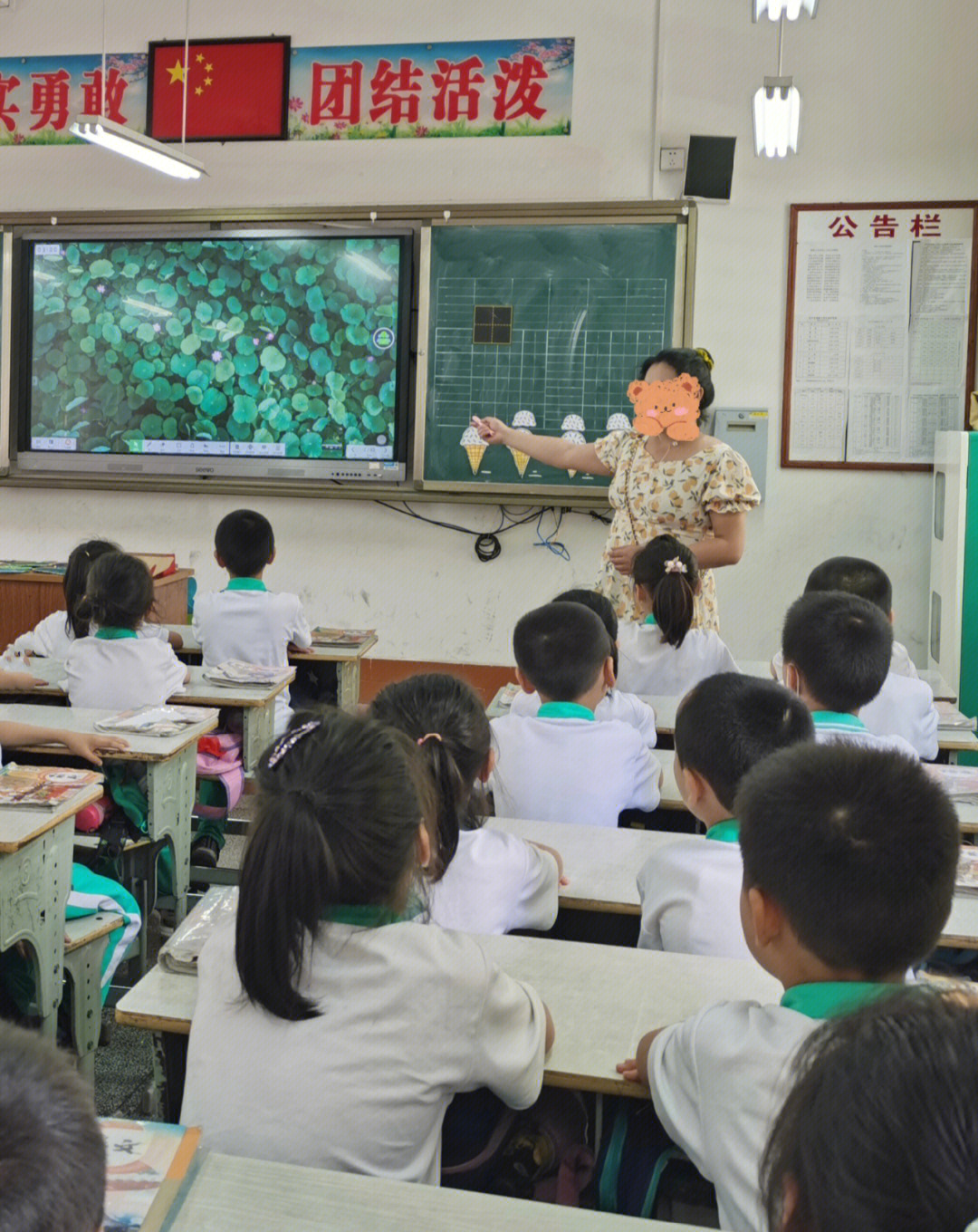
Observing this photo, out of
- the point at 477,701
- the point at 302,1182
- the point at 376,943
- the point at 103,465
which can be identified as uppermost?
the point at 103,465

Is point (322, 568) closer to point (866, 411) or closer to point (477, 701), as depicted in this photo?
point (866, 411)

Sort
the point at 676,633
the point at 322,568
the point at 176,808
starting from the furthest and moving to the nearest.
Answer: the point at 322,568 → the point at 676,633 → the point at 176,808

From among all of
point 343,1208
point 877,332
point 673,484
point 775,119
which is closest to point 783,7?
point 775,119

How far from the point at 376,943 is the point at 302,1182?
0.72 ft

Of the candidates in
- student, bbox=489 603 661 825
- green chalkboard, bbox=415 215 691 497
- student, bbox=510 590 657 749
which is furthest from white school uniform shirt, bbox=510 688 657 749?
green chalkboard, bbox=415 215 691 497

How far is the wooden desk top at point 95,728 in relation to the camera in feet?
8.59

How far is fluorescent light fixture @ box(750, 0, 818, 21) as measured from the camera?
3.18 metres

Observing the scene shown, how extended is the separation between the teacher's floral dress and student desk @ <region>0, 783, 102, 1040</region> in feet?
5.90

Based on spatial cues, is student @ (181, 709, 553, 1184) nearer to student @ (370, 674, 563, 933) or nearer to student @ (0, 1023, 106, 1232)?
student @ (370, 674, 563, 933)

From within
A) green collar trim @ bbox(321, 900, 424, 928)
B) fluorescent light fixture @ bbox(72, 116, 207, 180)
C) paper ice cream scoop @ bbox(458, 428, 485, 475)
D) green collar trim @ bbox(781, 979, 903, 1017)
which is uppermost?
fluorescent light fixture @ bbox(72, 116, 207, 180)

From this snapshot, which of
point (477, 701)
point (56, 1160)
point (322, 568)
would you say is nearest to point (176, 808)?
point (477, 701)

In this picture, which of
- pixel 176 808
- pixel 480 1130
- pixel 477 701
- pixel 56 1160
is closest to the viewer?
pixel 56 1160

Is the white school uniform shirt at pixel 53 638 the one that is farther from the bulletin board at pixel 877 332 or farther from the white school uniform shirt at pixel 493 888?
the bulletin board at pixel 877 332

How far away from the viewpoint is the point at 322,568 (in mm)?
5383
